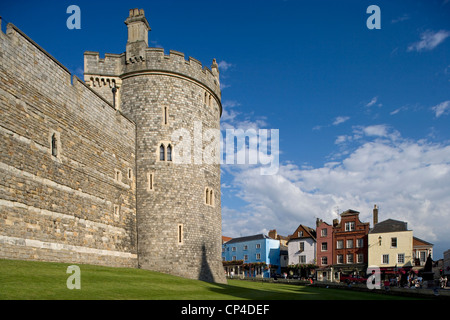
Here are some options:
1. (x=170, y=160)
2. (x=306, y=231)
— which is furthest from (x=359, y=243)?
(x=170, y=160)

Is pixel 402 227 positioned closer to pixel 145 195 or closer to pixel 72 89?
pixel 145 195

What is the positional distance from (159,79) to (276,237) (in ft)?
168

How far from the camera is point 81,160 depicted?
2102cm

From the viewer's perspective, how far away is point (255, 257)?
225 feet

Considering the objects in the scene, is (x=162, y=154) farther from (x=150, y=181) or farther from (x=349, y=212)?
(x=349, y=212)

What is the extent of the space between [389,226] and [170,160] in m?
36.6

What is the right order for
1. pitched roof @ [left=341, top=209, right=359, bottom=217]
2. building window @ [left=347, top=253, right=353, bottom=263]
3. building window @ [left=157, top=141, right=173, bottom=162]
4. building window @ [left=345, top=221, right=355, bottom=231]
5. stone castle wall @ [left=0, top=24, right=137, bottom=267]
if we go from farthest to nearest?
1. pitched roof @ [left=341, top=209, right=359, bottom=217]
2. building window @ [left=345, top=221, right=355, bottom=231]
3. building window @ [left=347, top=253, right=353, bottom=263]
4. building window @ [left=157, top=141, right=173, bottom=162]
5. stone castle wall @ [left=0, top=24, right=137, bottom=267]

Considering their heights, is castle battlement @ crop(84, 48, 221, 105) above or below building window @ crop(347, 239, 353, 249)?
above

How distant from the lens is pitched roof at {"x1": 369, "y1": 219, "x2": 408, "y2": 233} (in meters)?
51.2

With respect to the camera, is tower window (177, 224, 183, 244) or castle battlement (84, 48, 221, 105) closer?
tower window (177, 224, 183, 244)

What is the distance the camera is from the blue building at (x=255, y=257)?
66750 millimetres

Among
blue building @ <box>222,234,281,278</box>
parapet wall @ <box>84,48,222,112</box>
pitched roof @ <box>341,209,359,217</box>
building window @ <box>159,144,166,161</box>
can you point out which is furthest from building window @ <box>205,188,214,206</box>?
blue building @ <box>222,234,281,278</box>

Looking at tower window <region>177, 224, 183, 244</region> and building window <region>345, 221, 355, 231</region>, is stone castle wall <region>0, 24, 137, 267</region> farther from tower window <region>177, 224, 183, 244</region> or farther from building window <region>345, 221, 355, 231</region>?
building window <region>345, 221, 355, 231</region>
